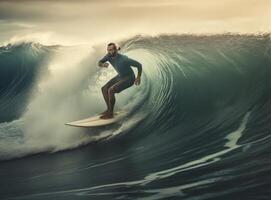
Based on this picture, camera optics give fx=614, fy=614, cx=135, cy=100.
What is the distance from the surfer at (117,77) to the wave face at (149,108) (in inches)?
1.8

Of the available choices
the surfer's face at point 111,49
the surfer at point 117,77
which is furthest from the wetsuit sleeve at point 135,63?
the surfer's face at point 111,49

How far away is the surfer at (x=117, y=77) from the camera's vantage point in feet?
13.7

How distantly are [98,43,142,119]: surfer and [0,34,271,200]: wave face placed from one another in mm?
45

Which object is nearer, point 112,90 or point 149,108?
point 112,90

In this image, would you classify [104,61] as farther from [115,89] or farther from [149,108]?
[149,108]

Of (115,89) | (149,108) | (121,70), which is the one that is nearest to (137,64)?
(121,70)

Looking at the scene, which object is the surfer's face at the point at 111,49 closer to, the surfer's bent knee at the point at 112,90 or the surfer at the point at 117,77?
the surfer at the point at 117,77

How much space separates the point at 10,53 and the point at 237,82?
166cm

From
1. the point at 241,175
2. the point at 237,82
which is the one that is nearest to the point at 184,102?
the point at 237,82

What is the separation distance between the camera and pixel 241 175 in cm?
344

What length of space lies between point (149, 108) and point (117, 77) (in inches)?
13.3

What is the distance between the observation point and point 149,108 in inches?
171

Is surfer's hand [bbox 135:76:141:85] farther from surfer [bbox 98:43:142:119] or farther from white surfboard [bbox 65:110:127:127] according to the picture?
white surfboard [bbox 65:110:127:127]

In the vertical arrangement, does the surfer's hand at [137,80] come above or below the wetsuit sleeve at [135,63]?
below
